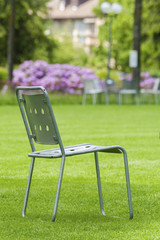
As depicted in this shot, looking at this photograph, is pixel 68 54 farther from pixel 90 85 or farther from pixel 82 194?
pixel 82 194

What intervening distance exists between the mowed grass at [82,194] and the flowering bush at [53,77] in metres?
15.4

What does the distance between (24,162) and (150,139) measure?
4144 mm

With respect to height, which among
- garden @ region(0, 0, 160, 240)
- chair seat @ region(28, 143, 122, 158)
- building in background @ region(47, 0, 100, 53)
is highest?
chair seat @ region(28, 143, 122, 158)

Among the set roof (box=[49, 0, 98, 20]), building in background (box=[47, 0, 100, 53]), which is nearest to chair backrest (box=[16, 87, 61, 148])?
building in background (box=[47, 0, 100, 53])

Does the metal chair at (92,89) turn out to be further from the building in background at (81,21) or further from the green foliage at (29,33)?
the building in background at (81,21)

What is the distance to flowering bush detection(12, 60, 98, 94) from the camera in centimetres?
2889

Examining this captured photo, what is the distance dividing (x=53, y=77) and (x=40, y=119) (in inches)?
946

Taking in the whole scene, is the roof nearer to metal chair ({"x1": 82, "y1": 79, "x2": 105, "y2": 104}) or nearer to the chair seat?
metal chair ({"x1": 82, "y1": 79, "x2": 105, "y2": 104})

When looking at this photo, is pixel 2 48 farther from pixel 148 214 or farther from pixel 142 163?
pixel 148 214

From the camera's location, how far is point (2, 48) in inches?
2104

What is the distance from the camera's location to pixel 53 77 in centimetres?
2942

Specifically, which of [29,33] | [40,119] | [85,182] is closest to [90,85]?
[85,182]

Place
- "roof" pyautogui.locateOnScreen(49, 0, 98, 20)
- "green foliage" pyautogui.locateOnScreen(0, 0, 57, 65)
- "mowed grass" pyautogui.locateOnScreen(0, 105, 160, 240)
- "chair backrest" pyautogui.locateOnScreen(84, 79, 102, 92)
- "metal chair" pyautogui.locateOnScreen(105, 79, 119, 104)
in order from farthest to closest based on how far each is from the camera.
Answer: 1. "roof" pyautogui.locateOnScreen(49, 0, 98, 20)
2. "green foliage" pyautogui.locateOnScreen(0, 0, 57, 65)
3. "metal chair" pyautogui.locateOnScreen(105, 79, 119, 104)
4. "chair backrest" pyautogui.locateOnScreen(84, 79, 102, 92)
5. "mowed grass" pyautogui.locateOnScreen(0, 105, 160, 240)

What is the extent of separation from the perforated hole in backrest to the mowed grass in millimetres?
697
